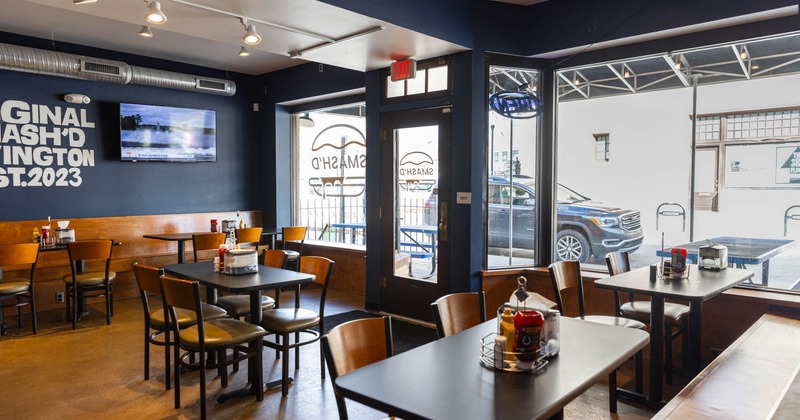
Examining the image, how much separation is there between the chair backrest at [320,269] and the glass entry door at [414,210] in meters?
1.64

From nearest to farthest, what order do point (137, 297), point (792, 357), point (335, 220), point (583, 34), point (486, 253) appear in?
point (792, 357), point (583, 34), point (486, 253), point (137, 297), point (335, 220)

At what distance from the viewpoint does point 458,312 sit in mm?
2664

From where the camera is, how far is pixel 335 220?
24.6ft

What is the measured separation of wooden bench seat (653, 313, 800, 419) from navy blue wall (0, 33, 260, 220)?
670 cm

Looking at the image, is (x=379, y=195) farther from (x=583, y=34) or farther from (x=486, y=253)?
(x=583, y=34)

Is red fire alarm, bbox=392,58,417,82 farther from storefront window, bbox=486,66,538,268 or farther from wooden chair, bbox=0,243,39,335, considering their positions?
wooden chair, bbox=0,243,39,335

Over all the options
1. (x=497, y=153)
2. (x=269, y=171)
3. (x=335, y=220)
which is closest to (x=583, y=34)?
(x=497, y=153)

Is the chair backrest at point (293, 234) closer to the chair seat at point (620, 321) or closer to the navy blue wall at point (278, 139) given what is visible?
the navy blue wall at point (278, 139)

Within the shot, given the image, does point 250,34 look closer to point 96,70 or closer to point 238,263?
point 238,263

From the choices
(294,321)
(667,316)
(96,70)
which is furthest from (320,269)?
(96,70)

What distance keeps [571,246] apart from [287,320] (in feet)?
9.79

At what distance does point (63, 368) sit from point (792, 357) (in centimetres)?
495

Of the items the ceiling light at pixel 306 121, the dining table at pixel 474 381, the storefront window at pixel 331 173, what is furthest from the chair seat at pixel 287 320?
the ceiling light at pixel 306 121

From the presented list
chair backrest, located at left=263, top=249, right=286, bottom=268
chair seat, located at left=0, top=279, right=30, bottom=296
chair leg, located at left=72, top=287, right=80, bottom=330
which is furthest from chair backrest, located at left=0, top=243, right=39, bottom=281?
chair backrest, located at left=263, top=249, right=286, bottom=268
